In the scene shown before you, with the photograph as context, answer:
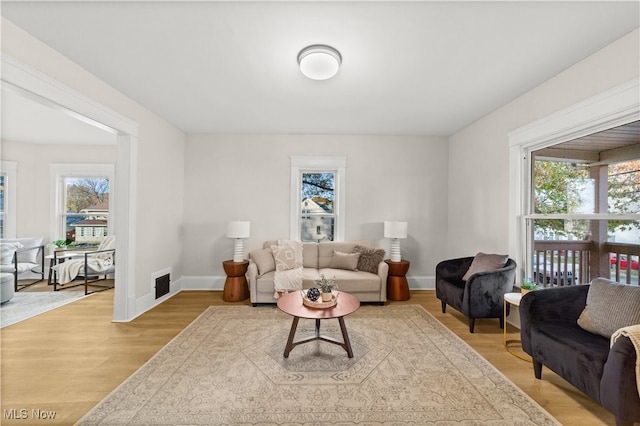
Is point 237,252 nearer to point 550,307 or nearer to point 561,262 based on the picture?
point 550,307

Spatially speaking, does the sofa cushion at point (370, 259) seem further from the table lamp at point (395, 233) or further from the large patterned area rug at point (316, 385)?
the large patterned area rug at point (316, 385)

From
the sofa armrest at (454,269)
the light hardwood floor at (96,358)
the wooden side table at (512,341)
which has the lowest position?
the light hardwood floor at (96,358)

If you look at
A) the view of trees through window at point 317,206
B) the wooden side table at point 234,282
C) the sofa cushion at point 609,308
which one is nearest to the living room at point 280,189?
the view of trees through window at point 317,206

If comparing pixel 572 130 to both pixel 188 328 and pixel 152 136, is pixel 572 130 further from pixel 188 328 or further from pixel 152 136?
pixel 152 136

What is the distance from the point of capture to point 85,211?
17.4ft

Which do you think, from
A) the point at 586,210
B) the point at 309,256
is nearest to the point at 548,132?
the point at 586,210

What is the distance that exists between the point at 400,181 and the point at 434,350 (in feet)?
9.43

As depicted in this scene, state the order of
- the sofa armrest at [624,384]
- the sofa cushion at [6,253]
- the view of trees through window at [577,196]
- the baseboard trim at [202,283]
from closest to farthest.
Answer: the sofa armrest at [624,384] → the view of trees through window at [577,196] → the sofa cushion at [6,253] → the baseboard trim at [202,283]

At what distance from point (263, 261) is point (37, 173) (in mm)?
4983

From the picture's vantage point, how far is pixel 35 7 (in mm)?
1795

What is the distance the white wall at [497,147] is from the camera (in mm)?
2141

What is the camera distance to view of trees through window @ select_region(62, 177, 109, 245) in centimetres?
526

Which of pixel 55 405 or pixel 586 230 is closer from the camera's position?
pixel 55 405

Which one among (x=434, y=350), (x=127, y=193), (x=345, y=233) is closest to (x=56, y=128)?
(x=127, y=193)
